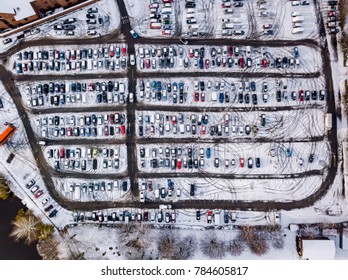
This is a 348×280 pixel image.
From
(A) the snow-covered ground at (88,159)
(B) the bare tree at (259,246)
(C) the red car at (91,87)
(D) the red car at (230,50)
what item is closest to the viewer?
(B) the bare tree at (259,246)

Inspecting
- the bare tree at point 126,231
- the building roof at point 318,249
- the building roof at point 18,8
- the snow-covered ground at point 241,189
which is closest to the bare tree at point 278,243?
the building roof at point 318,249

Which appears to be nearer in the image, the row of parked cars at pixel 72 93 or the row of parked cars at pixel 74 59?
the row of parked cars at pixel 72 93

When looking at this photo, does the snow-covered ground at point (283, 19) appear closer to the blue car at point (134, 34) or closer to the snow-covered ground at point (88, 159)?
the blue car at point (134, 34)

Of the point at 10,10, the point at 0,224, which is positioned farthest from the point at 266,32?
the point at 0,224

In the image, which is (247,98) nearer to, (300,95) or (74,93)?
(300,95)

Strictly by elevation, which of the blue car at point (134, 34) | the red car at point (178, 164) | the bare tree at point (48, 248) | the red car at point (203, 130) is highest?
the blue car at point (134, 34)

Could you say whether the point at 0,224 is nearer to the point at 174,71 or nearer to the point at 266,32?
the point at 174,71

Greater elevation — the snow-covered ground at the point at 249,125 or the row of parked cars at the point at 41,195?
the snow-covered ground at the point at 249,125
